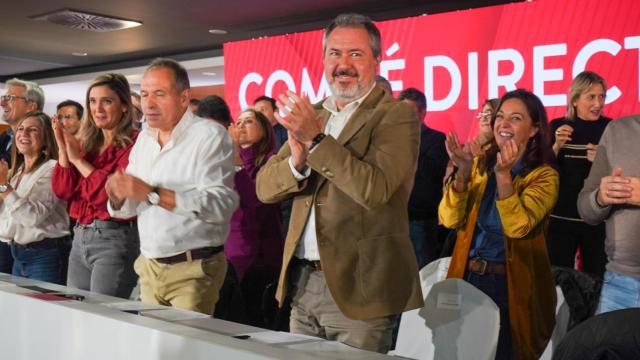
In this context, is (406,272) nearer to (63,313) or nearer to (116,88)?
(63,313)

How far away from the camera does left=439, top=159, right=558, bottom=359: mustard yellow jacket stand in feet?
7.98

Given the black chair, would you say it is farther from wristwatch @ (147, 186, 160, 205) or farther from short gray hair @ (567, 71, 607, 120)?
short gray hair @ (567, 71, 607, 120)

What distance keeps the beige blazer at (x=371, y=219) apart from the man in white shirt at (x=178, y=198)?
1.49 feet

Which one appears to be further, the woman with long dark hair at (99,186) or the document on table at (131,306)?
the woman with long dark hair at (99,186)

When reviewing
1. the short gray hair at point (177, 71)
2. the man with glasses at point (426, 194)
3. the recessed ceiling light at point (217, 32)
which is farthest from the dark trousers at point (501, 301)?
the recessed ceiling light at point (217, 32)

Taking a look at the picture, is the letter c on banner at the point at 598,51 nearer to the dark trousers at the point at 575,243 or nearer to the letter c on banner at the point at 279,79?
the dark trousers at the point at 575,243

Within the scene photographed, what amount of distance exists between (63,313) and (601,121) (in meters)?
3.60

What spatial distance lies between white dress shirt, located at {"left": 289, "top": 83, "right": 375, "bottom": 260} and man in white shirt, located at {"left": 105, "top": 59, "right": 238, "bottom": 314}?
42 centimetres

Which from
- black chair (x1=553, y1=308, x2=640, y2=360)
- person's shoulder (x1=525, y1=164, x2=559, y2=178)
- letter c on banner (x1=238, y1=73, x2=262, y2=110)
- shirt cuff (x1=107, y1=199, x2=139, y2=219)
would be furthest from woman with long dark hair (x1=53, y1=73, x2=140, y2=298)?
letter c on banner (x1=238, y1=73, x2=262, y2=110)

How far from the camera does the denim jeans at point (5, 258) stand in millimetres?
3840

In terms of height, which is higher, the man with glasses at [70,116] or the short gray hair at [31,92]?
the short gray hair at [31,92]

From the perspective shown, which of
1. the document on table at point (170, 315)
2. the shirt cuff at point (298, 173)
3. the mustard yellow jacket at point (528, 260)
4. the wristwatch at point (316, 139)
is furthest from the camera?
the mustard yellow jacket at point (528, 260)

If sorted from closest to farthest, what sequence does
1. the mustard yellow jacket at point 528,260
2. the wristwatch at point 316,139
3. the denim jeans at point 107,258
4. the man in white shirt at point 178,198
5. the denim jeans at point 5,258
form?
1. the wristwatch at point 316,139
2. the man in white shirt at point 178,198
3. the mustard yellow jacket at point 528,260
4. the denim jeans at point 107,258
5. the denim jeans at point 5,258

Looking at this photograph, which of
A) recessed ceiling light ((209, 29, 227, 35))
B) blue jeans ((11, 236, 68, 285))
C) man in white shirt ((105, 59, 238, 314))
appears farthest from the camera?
recessed ceiling light ((209, 29, 227, 35))
